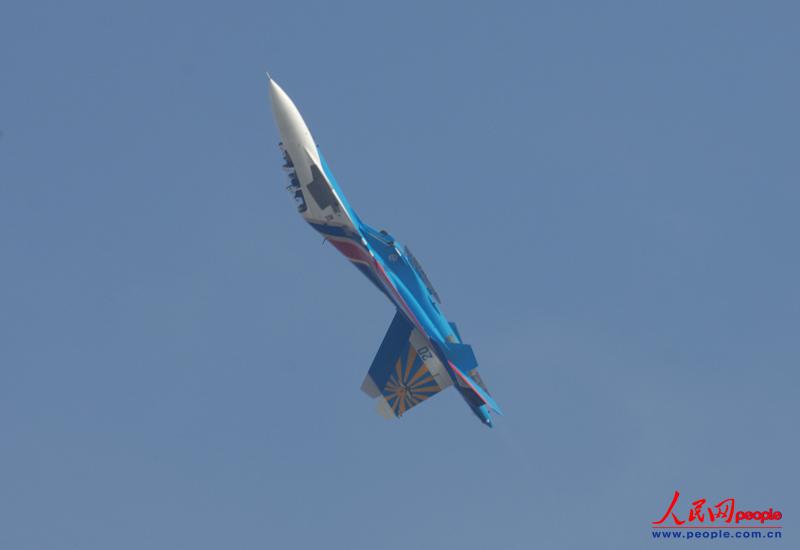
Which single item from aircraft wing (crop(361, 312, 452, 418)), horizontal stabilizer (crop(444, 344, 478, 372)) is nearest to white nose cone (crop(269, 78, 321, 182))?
aircraft wing (crop(361, 312, 452, 418))

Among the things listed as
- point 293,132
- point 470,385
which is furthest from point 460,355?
point 293,132

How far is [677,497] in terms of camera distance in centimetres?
7188

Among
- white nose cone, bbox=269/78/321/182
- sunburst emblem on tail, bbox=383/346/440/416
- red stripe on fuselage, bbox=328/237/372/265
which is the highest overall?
white nose cone, bbox=269/78/321/182

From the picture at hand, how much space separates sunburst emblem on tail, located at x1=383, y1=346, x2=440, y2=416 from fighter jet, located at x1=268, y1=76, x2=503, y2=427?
1.9 inches

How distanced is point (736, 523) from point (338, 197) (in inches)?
925

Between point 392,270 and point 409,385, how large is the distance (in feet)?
22.8

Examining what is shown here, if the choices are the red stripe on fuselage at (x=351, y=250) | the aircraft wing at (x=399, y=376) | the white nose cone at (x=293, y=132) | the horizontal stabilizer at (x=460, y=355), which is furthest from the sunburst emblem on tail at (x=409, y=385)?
the white nose cone at (x=293, y=132)

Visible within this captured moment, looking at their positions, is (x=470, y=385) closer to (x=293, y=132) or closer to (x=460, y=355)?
(x=460, y=355)

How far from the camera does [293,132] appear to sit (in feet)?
232

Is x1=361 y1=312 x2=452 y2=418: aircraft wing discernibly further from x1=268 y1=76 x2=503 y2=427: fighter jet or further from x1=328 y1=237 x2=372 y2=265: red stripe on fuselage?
x1=328 y1=237 x2=372 y2=265: red stripe on fuselage

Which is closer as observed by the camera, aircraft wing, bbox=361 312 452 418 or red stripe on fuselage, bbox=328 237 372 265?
red stripe on fuselage, bbox=328 237 372 265

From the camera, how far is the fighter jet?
71.2 meters

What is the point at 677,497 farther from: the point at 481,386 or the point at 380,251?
the point at 380,251

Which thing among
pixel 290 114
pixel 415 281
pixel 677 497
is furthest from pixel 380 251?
pixel 677 497
